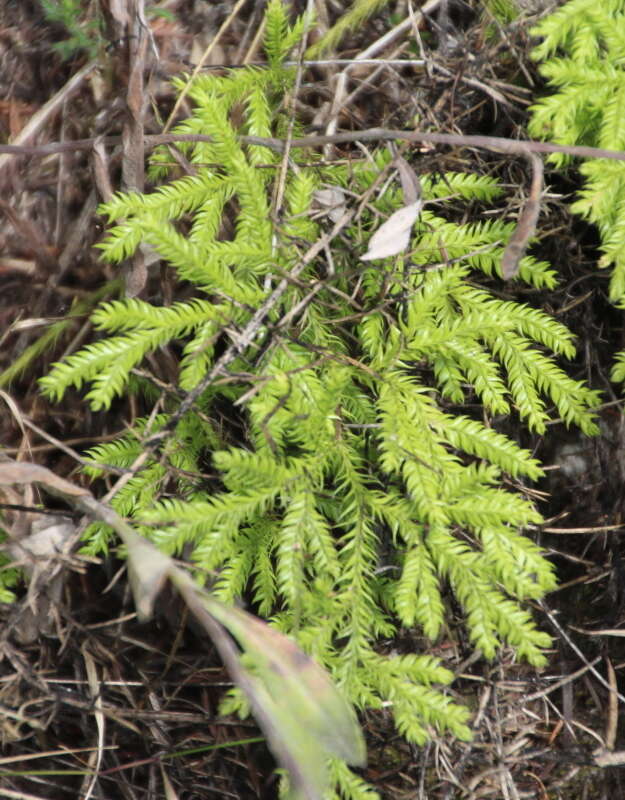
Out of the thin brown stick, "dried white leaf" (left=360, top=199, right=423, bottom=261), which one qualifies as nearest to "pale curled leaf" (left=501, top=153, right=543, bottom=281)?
the thin brown stick

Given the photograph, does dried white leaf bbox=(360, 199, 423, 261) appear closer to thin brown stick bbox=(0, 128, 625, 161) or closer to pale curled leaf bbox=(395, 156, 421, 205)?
pale curled leaf bbox=(395, 156, 421, 205)

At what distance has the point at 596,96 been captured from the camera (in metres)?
1.52

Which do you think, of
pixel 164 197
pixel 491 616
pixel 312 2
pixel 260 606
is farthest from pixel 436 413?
pixel 312 2

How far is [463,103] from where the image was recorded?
5.54 ft

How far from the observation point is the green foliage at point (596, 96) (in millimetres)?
1492

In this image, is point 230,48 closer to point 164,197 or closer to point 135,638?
point 164,197

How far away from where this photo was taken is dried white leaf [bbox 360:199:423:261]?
145 cm

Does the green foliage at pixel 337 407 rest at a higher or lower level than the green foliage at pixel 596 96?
lower

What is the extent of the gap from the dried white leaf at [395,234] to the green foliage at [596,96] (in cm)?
33

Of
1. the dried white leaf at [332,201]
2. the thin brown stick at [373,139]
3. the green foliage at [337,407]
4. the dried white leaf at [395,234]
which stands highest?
the thin brown stick at [373,139]

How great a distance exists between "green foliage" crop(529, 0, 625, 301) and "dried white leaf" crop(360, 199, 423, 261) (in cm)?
33

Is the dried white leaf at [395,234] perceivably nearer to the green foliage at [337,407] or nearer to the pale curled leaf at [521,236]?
the green foliage at [337,407]

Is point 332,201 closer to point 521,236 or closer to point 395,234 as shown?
point 395,234

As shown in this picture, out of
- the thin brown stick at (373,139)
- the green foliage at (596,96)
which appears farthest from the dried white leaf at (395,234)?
the green foliage at (596,96)
